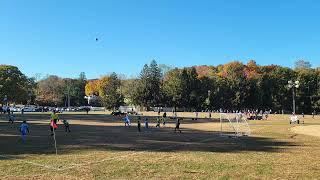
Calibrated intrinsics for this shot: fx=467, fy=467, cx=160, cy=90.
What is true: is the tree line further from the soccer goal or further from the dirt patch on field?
the dirt patch on field

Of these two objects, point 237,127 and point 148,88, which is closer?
point 237,127

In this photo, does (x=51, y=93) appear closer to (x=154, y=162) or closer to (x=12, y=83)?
(x=12, y=83)

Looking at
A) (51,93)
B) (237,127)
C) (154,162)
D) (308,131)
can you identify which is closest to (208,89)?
(51,93)

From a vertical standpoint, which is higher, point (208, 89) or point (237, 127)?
point (208, 89)

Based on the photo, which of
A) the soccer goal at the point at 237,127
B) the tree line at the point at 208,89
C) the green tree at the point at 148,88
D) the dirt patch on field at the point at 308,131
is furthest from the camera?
the green tree at the point at 148,88

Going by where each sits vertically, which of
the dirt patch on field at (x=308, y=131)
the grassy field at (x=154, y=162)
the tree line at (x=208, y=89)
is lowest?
the grassy field at (x=154, y=162)

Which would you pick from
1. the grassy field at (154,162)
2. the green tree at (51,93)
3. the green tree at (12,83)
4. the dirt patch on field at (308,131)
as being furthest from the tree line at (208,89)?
the grassy field at (154,162)

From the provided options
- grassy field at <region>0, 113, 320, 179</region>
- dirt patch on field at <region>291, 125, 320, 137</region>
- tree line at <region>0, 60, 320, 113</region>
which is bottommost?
grassy field at <region>0, 113, 320, 179</region>

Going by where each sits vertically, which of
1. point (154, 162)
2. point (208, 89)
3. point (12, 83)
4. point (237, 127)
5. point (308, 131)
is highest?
point (12, 83)

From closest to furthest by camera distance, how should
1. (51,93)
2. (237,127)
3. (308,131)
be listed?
1. (237,127)
2. (308,131)
3. (51,93)

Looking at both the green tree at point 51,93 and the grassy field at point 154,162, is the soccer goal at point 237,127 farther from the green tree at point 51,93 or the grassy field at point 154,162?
the green tree at point 51,93

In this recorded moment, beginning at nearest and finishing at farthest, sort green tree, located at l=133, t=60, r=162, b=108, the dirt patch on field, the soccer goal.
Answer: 1. the soccer goal
2. the dirt patch on field
3. green tree, located at l=133, t=60, r=162, b=108

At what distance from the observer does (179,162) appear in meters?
22.9

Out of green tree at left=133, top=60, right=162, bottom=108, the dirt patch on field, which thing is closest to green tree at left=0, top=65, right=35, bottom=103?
green tree at left=133, top=60, right=162, bottom=108
